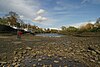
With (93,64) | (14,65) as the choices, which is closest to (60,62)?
(93,64)

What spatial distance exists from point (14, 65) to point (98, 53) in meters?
5.87

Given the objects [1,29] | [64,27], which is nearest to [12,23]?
[1,29]

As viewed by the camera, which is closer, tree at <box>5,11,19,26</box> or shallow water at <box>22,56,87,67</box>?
shallow water at <box>22,56,87,67</box>

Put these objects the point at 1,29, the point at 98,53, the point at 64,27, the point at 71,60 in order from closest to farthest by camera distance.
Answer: the point at 71,60, the point at 98,53, the point at 1,29, the point at 64,27

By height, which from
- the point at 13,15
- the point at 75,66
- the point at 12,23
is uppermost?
the point at 13,15

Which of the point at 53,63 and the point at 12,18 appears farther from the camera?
the point at 12,18

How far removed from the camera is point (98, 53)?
9.39m

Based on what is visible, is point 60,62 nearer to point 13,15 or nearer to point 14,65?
point 14,65

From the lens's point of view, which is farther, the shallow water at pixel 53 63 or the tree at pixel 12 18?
the tree at pixel 12 18

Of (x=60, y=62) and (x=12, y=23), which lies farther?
(x=12, y=23)

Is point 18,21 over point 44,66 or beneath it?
over

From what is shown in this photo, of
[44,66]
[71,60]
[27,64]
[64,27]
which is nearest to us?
[44,66]

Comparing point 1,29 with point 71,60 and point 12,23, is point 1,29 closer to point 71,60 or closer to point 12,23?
point 12,23

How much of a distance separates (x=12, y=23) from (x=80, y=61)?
69.7m
